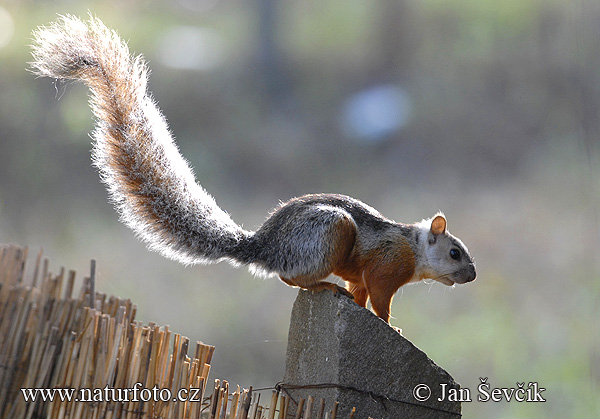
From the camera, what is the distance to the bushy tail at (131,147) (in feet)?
4.70

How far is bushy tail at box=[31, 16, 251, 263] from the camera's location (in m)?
1.43

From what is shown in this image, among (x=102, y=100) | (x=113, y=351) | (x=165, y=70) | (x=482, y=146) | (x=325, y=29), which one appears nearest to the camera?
(x=113, y=351)

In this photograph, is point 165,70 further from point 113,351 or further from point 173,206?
point 113,351

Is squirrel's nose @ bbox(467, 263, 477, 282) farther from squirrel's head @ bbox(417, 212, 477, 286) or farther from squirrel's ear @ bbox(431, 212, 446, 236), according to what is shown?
squirrel's ear @ bbox(431, 212, 446, 236)

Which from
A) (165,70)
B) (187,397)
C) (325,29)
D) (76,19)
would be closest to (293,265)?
(187,397)

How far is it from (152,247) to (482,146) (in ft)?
6.49

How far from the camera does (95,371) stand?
1.28 meters

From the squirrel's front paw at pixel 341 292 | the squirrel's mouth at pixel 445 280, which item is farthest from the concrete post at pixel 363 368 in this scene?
the squirrel's mouth at pixel 445 280

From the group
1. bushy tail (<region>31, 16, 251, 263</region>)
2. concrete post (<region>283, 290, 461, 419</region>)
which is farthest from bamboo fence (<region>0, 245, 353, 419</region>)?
bushy tail (<region>31, 16, 251, 263</region>)

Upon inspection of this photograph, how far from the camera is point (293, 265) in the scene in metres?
1.46

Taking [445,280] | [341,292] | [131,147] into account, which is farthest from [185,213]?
[445,280]

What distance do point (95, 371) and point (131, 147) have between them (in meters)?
0.47

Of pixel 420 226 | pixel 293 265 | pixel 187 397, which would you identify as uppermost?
pixel 420 226

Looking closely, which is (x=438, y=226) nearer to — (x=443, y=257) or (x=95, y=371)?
(x=443, y=257)
